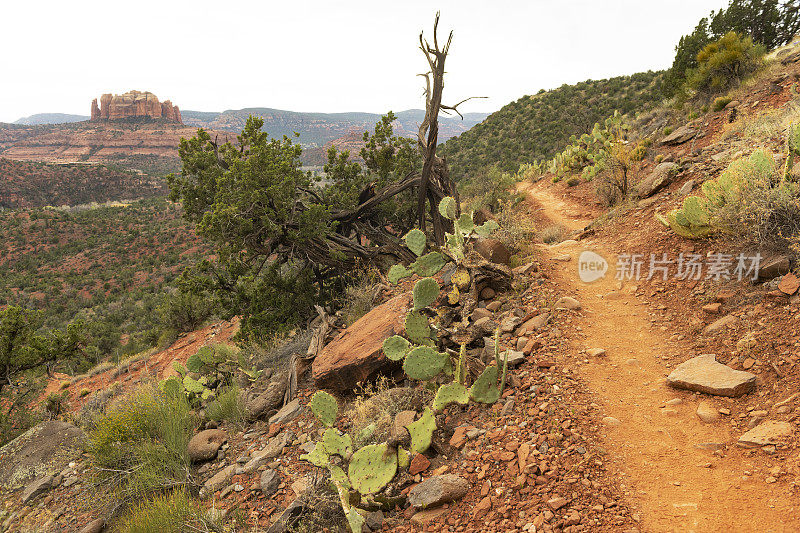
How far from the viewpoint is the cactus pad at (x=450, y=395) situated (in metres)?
3.75

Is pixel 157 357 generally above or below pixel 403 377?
below

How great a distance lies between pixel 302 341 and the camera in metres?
7.18

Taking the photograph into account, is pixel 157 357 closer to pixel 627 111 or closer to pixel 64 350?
pixel 64 350

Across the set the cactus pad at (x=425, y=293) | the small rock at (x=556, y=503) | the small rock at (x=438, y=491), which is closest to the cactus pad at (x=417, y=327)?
the cactus pad at (x=425, y=293)

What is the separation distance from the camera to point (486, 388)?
3826 mm

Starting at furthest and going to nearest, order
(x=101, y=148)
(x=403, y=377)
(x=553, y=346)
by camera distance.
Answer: (x=101, y=148) < (x=403, y=377) < (x=553, y=346)

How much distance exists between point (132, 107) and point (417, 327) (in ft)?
447

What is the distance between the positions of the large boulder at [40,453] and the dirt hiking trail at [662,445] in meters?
7.10

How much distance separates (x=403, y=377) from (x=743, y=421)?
128 inches

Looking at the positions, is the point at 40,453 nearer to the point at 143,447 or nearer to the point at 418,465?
the point at 143,447

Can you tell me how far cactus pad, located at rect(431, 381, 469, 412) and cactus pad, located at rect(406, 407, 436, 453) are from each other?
0.26m

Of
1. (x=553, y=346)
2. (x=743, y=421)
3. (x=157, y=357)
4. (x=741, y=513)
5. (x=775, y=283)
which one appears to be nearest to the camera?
(x=741, y=513)

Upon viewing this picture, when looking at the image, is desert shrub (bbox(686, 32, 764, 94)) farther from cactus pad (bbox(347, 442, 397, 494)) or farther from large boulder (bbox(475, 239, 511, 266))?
cactus pad (bbox(347, 442, 397, 494))

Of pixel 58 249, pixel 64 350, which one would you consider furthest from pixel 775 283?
pixel 58 249
